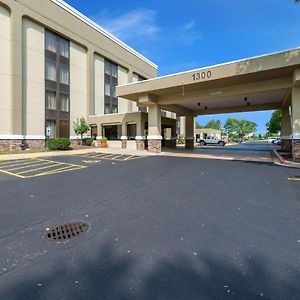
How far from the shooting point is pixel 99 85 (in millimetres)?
32656

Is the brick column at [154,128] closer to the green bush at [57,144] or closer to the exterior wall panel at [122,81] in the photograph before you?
the green bush at [57,144]

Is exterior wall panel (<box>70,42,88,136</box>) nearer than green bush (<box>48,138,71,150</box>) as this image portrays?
No

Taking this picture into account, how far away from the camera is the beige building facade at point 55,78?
21875mm

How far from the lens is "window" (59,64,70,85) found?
27092 millimetres

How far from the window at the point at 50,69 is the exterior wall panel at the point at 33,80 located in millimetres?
605

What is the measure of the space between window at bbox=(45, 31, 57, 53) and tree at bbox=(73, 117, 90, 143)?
850 centimetres

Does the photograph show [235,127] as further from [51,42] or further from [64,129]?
[51,42]

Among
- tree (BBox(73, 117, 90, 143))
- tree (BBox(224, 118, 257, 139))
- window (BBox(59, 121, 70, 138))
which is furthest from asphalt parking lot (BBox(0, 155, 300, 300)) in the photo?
tree (BBox(224, 118, 257, 139))

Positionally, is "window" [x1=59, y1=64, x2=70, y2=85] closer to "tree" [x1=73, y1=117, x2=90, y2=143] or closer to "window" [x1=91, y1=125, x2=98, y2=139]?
"tree" [x1=73, y1=117, x2=90, y2=143]

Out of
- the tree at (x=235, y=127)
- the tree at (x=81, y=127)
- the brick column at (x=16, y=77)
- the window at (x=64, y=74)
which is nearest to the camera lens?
the brick column at (x=16, y=77)

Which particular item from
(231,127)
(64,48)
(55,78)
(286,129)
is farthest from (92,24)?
(231,127)

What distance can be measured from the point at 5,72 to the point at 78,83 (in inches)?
357

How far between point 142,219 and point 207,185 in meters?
3.76

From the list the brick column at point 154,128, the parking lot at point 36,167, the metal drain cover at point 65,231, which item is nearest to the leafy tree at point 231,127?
the brick column at point 154,128
